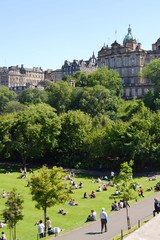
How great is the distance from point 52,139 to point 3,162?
1100 centimetres

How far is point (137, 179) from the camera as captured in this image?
52.5 m

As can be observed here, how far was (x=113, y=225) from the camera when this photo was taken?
29.9 m

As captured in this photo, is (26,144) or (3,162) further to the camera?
(3,162)

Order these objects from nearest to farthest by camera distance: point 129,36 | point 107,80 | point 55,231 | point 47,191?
point 55,231 < point 47,191 < point 107,80 < point 129,36

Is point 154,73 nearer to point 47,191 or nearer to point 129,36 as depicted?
point 129,36

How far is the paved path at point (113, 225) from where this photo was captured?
2727cm

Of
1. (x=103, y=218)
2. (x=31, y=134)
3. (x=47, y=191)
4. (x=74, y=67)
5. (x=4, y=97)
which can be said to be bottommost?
(x=103, y=218)

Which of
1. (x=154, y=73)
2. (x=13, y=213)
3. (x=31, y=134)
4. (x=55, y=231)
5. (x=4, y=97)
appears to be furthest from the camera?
(x=4, y=97)

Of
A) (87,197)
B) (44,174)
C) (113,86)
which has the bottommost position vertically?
(87,197)

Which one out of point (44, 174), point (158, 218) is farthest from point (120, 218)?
point (158, 218)

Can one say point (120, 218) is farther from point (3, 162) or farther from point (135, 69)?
point (135, 69)

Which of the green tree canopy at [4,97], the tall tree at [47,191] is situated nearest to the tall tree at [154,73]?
the green tree canopy at [4,97]

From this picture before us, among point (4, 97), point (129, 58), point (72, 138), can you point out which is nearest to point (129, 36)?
point (129, 58)

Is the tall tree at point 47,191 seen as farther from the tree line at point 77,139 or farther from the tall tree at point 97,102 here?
the tall tree at point 97,102
